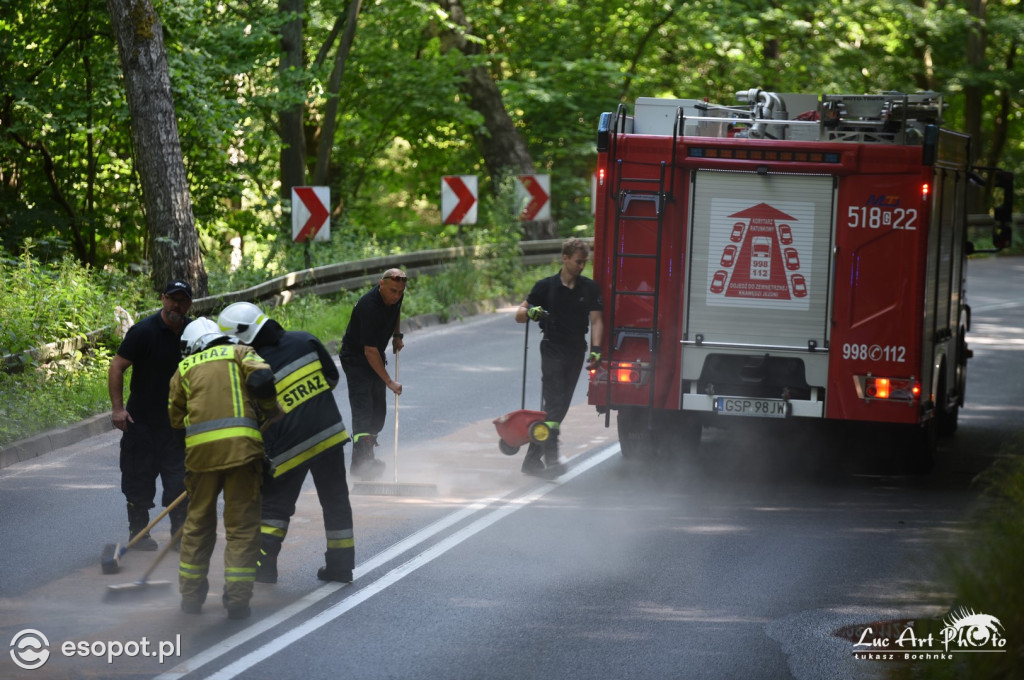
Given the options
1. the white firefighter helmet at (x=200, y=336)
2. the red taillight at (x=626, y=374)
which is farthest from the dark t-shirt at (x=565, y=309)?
the white firefighter helmet at (x=200, y=336)

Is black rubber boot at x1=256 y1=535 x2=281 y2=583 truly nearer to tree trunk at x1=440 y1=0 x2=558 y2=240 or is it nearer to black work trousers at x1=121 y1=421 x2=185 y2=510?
black work trousers at x1=121 y1=421 x2=185 y2=510

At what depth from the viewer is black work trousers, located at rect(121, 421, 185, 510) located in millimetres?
8227

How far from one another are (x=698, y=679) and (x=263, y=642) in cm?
216

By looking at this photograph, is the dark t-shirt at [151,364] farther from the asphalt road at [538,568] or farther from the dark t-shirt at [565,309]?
the dark t-shirt at [565,309]

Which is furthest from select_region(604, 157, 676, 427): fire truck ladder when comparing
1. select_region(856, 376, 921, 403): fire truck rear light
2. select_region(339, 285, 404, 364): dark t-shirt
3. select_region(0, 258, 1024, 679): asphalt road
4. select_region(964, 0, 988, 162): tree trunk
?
select_region(964, 0, 988, 162): tree trunk

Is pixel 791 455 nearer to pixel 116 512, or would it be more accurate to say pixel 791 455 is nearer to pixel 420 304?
pixel 116 512

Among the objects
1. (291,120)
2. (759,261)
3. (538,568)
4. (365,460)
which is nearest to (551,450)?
(365,460)

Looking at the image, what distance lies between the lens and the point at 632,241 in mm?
10234

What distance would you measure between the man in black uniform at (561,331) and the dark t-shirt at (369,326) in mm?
1088

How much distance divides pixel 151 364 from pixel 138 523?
1.01 m

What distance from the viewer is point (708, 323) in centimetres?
1020

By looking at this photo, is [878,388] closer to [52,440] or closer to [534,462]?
[534,462]

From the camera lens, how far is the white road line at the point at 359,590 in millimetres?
6219

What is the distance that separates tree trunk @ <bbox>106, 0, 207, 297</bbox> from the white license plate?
25.9ft
